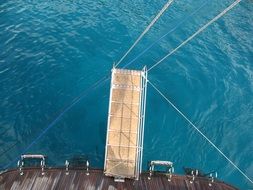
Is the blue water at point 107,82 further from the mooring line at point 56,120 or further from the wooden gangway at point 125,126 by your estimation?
the wooden gangway at point 125,126

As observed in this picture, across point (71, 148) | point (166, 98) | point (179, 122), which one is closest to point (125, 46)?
point (166, 98)

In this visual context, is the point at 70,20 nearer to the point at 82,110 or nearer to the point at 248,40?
the point at 82,110

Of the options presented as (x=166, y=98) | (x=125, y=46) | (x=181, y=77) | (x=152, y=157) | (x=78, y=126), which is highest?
(x=125, y=46)

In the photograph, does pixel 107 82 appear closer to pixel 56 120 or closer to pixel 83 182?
pixel 56 120

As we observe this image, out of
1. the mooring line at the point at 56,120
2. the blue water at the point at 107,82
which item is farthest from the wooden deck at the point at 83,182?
the mooring line at the point at 56,120

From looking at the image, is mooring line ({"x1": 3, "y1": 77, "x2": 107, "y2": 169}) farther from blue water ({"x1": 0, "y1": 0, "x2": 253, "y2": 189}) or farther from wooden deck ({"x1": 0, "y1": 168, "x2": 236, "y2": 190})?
wooden deck ({"x1": 0, "y1": 168, "x2": 236, "y2": 190})

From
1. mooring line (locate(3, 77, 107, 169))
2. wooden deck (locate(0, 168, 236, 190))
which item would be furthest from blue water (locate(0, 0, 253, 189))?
wooden deck (locate(0, 168, 236, 190))

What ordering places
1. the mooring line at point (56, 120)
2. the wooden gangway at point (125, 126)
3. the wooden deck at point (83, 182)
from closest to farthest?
the wooden deck at point (83, 182) → the wooden gangway at point (125, 126) → the mooring line at point (56, 120)
